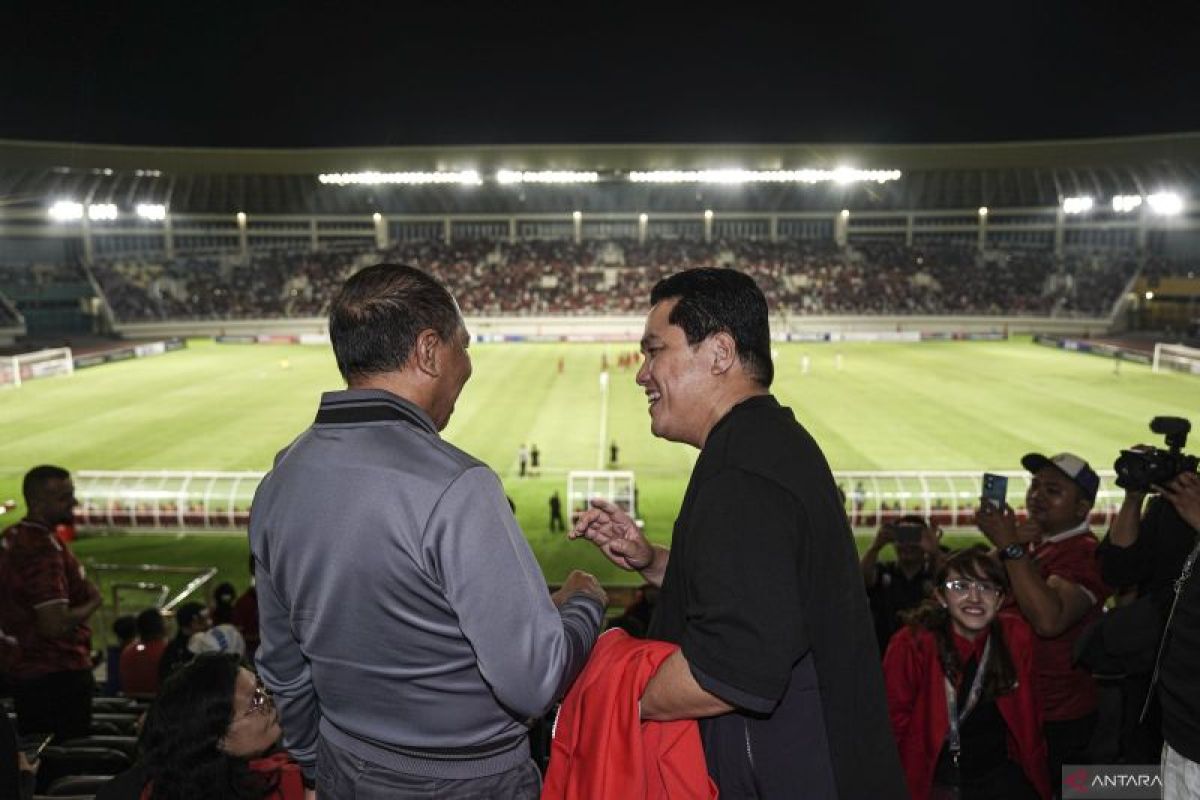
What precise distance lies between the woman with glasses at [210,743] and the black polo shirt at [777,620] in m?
1.73

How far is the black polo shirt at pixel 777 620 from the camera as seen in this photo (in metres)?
1.90

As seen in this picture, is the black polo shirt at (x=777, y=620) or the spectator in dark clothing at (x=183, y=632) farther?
the spectator in dark clothing at (x=183, y=632)

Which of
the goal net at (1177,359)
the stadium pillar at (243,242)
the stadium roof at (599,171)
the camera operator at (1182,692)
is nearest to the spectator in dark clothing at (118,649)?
the camera operator at (1182,692)

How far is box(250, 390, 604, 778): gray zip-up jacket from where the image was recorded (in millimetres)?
2031

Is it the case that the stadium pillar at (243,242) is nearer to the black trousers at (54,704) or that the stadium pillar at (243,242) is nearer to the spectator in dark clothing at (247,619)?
the spectator in dark clothing at (247,619)

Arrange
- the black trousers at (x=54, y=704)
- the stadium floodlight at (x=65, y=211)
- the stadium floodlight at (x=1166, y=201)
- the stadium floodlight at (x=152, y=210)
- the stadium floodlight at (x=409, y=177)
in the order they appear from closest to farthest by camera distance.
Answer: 1. the black trousers at (x=54, y=704)
2. the stadium floodlight at (x=409, y=177)
3. the stadium floodlight at (x=1166, y=201)
4. the stadium floodlight at (x=65, y=211)
5. the stadium floodlight at (x=152, y=210)

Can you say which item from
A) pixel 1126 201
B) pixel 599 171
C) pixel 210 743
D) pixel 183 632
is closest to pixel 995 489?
pixel 210 743

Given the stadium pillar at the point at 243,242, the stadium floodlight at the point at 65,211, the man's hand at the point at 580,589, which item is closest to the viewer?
the man's hand at the point at 580,589

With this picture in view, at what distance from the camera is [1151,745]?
4324 millimetres

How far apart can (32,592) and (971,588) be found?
5.82 m

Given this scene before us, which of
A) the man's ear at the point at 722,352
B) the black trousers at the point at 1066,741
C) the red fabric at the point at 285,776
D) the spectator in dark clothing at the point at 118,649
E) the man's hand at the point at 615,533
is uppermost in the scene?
the man's ear at the point at 722,352

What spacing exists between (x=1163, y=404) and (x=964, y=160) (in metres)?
29.4

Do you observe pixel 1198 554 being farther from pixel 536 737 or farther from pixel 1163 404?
pixel 1163 404

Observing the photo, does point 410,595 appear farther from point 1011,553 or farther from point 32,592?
point 32,592
